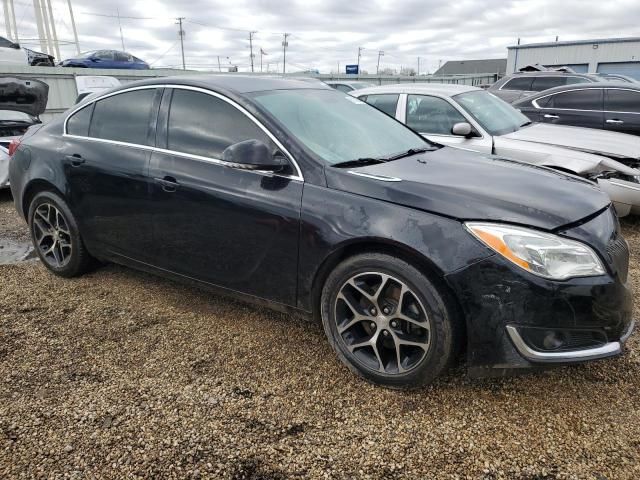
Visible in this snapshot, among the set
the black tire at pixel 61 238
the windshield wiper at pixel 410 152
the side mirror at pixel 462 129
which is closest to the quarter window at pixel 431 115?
the side mirror at pixel 462 129

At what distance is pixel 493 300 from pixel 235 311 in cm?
191

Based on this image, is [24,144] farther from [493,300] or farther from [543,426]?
[543,426]

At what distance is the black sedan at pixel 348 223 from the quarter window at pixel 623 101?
591cm

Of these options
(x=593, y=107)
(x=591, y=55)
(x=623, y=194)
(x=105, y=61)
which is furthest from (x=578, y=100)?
(x=591, y=55)

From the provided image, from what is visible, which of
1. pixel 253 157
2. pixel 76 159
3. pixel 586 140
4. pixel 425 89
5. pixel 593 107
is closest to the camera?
pixel 253 157

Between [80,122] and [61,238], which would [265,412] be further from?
[80,122]

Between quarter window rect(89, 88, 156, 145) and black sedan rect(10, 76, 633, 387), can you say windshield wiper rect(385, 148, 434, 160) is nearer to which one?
black sedan rect(10, 76, 633, 387)

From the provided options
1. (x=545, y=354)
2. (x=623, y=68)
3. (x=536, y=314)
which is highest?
(x=623, y=68)

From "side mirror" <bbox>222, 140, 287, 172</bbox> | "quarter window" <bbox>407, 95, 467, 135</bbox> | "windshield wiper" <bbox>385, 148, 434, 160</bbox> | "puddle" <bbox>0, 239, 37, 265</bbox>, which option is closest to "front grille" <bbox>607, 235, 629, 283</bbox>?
"windshield wiper" <bbox>385, 148, 434, 160</bbox>

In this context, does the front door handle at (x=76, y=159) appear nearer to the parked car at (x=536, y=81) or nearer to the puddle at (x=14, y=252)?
the puddle at (x=14, y=252)

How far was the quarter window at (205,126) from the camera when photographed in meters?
3.03

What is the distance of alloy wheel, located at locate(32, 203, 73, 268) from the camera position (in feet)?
13.2

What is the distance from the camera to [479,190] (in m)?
2.54

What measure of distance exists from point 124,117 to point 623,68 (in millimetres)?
38383
